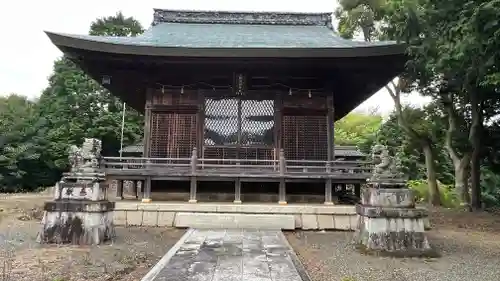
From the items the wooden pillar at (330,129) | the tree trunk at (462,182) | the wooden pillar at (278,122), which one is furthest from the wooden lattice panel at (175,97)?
the tree trunk at (462,182)

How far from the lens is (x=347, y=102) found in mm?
17594

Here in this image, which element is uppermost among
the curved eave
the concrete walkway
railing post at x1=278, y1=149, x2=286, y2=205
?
the curved eave

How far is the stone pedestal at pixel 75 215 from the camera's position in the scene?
28.3ft

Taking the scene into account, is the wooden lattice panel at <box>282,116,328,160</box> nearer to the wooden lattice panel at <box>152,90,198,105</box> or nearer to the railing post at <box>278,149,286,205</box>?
the railing post at <box>278,149,286,205</box>

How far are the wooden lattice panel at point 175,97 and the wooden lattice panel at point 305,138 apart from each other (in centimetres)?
310

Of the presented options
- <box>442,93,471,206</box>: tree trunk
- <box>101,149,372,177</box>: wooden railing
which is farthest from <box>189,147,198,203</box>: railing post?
<box>442,93,471,206</box>: tree trunk

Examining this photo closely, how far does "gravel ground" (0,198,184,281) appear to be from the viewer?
19.9 ft

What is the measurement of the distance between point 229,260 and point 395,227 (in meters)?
3.54

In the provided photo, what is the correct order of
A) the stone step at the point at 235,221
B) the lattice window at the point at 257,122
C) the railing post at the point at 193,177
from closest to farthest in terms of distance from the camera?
1. the stone step at the point at 235,221
2. the railing post at the point at 193,177
3. the lattice window at the point at 257,122

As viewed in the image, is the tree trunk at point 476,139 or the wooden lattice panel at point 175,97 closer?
the wooden lattice panel at point 175,97

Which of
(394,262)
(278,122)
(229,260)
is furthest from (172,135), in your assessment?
(394,262)

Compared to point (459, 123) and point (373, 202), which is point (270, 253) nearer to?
point (373, 202)

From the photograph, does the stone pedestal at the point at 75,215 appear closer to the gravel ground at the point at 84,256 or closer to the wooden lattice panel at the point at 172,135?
the gravel ground at the point at 84,256

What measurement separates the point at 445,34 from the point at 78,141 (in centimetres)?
2661
